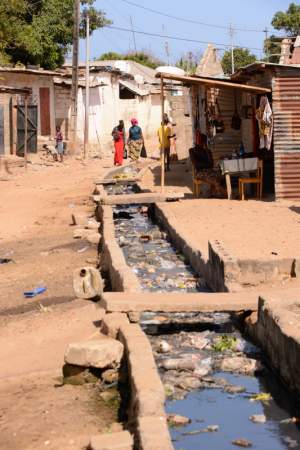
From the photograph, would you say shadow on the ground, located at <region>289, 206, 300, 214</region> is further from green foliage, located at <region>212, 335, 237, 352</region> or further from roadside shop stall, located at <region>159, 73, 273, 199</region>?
green foliage, located at <region>212, 335, 237, 352</region>

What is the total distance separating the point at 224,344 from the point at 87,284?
235 cm

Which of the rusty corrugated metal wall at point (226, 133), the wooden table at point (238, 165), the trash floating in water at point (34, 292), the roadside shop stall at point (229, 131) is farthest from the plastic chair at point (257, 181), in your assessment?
the trash floating in water at point (34, 292)

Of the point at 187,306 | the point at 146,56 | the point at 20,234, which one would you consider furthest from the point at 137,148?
the point at 146,56

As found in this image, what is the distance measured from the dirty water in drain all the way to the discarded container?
4.03 feet

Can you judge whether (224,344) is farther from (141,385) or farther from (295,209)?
(295,209)

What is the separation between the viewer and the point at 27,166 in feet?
86.6

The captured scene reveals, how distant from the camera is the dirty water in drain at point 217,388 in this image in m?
5.47

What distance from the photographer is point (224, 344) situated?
24.2 feet

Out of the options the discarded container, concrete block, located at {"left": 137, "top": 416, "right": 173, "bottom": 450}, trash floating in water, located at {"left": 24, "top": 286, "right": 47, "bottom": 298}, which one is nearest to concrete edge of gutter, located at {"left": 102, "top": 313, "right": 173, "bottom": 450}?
concrete block, located at {"left": 137, "top": 416, "right": 173, "bottom": 450}

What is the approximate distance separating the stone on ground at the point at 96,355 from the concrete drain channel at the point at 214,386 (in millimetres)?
226

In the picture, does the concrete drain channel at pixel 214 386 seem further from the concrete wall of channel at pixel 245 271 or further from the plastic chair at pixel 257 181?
the plastic chair at pixel 257 181

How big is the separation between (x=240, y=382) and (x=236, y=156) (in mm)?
10298

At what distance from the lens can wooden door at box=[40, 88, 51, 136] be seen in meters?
31.6

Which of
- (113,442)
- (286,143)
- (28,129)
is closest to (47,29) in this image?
(28,129)
